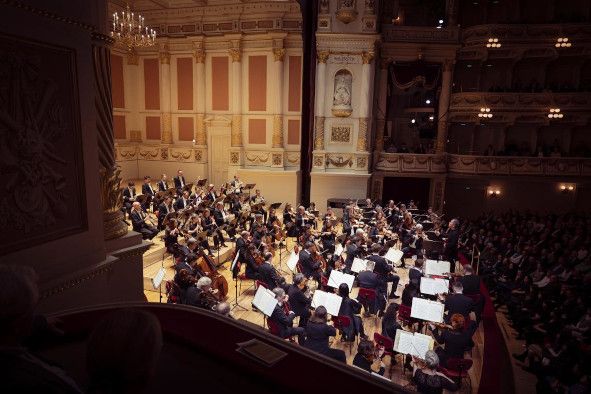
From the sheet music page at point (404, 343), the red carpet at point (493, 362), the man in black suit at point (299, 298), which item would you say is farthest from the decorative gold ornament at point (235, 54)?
the sheet music page at point (404, 343)

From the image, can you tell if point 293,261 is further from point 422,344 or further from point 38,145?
point 38,145

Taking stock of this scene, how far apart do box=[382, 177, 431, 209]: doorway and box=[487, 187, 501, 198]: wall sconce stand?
3449 mm

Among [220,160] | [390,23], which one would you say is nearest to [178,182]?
[220,160]

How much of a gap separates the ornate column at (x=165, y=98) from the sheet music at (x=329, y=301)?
17037 mm

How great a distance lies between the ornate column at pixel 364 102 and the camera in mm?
17875

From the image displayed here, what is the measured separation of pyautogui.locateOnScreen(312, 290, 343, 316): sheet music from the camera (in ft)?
22.8

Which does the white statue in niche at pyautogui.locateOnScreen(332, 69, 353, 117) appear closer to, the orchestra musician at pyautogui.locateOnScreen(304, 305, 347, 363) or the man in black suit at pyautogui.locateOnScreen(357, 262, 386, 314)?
the man in black suit at pyautogui.locateOnScreen(357, 262, 386, 314)

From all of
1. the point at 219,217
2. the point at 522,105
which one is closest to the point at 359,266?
the point at 219,217

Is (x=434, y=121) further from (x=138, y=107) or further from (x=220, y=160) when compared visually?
(x=138, y=107)

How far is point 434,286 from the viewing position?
7.79m

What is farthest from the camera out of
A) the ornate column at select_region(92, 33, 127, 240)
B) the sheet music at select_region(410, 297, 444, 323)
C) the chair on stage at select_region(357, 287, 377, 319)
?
the chair on stage at select_region(357, 287, 377, 319)

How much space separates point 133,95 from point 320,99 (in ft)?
34.5

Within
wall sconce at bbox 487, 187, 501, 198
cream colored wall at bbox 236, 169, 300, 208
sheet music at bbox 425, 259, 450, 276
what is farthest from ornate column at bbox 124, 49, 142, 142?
wall sconce at bbox 487, 187, 501, 198

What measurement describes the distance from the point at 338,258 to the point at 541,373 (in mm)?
4517
